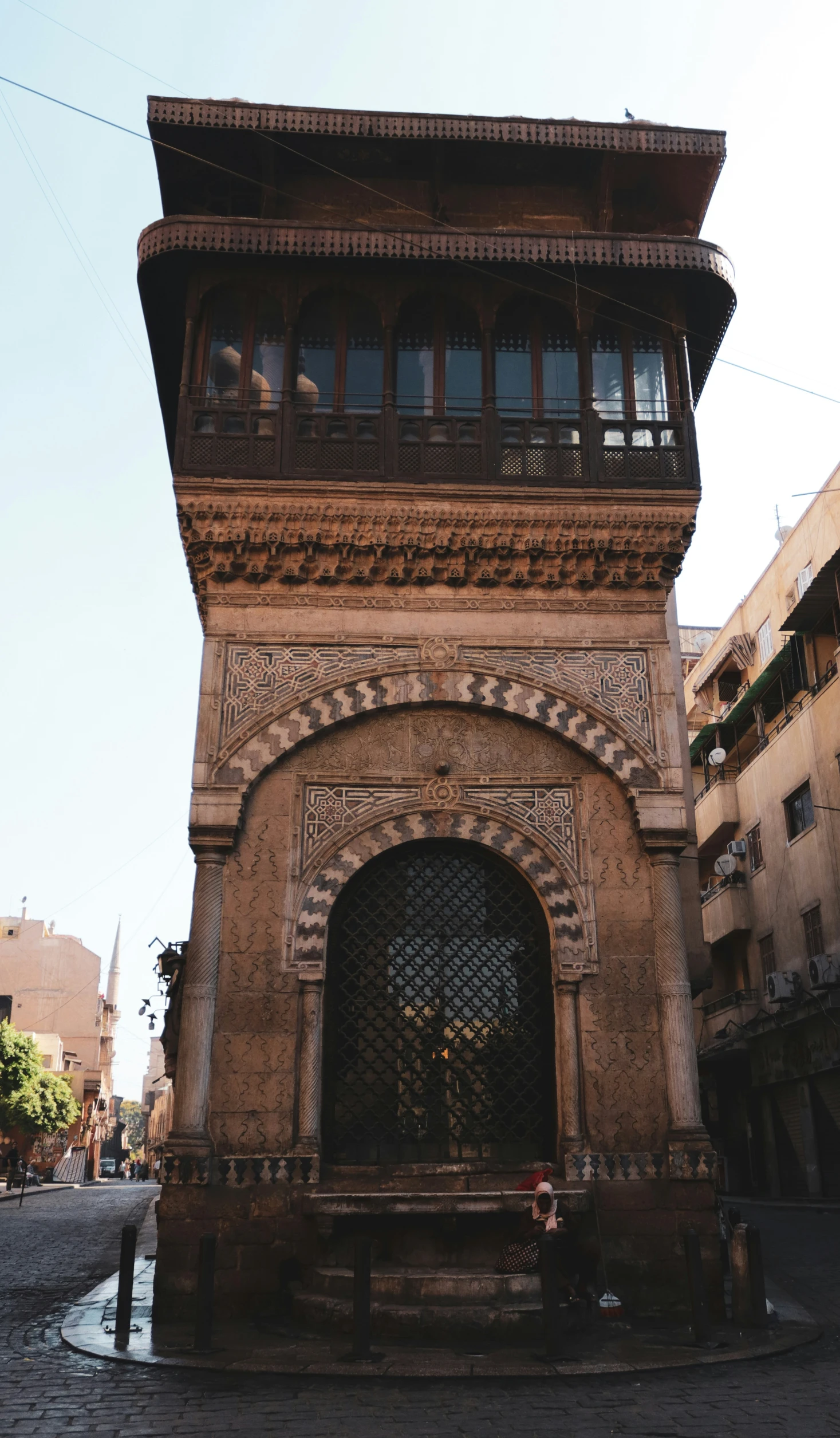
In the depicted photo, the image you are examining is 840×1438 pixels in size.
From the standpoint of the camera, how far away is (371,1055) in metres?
11.2

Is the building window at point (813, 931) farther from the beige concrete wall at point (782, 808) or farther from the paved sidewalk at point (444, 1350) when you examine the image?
the paved sidewalk at point (444, 1350)

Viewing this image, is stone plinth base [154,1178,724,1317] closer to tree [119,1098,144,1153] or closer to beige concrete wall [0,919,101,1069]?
beige concrete wall [0,919,101,1069]

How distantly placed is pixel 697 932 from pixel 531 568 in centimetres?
474

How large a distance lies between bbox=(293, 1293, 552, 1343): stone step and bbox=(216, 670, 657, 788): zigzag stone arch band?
4910 mm

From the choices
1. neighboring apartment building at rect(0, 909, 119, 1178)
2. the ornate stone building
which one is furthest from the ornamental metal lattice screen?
neighboring apartment building at rect(0, 909, 119, 1178)

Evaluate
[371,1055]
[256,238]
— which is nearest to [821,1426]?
[371,1055]

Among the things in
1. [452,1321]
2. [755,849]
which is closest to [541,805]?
[452,1321]

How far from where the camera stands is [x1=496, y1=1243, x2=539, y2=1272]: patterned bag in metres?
9.32

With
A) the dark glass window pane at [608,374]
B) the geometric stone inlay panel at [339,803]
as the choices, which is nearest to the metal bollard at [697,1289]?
the geometric stone inlay panel at [339,803]

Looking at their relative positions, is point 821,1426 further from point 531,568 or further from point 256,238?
point 256,238

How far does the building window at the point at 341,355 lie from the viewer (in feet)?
42.1

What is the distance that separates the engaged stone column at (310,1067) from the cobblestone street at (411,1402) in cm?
255

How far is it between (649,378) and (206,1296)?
10.2 m

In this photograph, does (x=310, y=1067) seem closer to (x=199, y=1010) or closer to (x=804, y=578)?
(x=199, y=1010)
